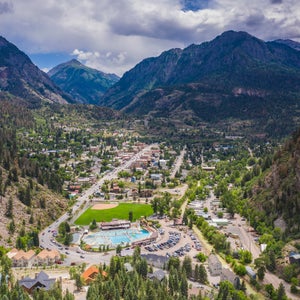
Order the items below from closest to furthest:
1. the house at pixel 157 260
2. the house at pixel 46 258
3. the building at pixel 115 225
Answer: the house at pixel 157 260 → the house at pixel 46 258 → the building at pixel 115 225

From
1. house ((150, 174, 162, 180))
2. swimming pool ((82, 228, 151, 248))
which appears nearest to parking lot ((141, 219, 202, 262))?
swimming pool ((82, 228, 151, 248))

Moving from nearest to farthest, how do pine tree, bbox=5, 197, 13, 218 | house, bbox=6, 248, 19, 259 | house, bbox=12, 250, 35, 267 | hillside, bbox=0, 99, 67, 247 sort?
1. house, bbox=12, 250, 35, 267
2. house, bbox=6, 248, 19, 259
3. hillside, bbox=0, 99, 67, 247
4. pine tree, bbox=5, 197, 13, 218

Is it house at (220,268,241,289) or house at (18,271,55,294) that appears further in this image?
house at (220,268,241,289)

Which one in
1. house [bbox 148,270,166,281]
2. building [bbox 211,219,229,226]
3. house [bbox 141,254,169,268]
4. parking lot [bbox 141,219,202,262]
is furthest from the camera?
building [bbox 211,219,229,226]

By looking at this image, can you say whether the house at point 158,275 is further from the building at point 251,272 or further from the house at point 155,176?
the house at point 155,176

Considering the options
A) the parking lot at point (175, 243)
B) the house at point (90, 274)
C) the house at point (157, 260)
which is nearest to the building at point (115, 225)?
the parking lot at point (175, 243)

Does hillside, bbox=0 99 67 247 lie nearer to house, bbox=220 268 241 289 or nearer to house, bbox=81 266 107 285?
house, bbox=81 266 107 285

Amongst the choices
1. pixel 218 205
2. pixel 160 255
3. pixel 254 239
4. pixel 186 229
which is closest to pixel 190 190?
pixel 218 205
